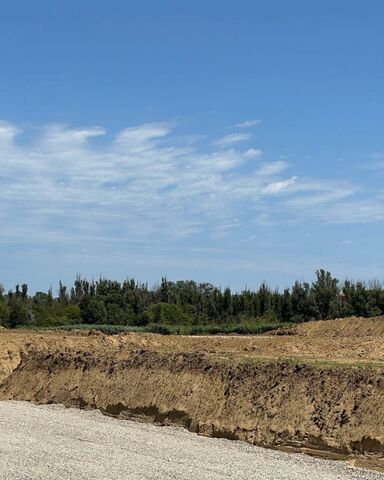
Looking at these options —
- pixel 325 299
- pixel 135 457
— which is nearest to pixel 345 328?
pixel 325 299

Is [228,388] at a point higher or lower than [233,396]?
higher

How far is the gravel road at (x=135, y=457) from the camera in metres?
13.0

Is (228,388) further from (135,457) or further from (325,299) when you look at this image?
(325,299)

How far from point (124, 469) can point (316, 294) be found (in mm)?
47484

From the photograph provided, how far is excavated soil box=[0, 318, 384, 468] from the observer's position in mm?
14969

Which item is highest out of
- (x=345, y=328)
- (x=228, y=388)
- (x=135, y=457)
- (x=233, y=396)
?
(x=345, y=328)

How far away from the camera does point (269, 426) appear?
52.8ft

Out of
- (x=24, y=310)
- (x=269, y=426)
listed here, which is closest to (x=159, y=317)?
(x=24, y=310)

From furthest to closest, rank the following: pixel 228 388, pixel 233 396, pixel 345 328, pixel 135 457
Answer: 1. pixel 345 328
2. pixel 228 388
3. pixel 233 396
4. pixel 135 457

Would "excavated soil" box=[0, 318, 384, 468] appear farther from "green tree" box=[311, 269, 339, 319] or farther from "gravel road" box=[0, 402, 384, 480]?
"green tree" box=[311, 269, 339, 319]

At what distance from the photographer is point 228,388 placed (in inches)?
719

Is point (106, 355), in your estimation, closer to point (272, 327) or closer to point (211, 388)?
point (211, 388)

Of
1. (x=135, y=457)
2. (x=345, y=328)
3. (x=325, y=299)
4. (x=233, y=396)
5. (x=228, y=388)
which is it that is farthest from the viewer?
(x=325, y=299)

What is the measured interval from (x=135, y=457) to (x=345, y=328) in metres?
26.9
